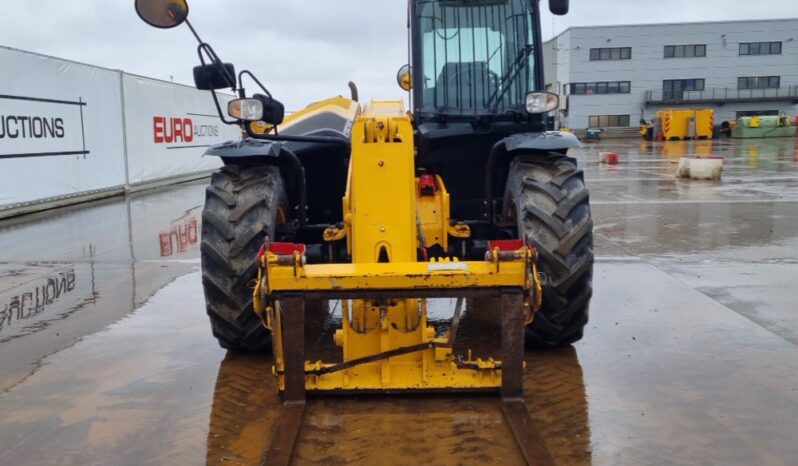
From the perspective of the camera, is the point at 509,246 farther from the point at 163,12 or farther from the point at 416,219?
the point at 163,12

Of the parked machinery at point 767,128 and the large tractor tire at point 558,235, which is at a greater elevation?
the parked machinery at point 767,128

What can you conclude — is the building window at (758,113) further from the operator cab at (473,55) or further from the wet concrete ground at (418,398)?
the operator cab at (473,55)

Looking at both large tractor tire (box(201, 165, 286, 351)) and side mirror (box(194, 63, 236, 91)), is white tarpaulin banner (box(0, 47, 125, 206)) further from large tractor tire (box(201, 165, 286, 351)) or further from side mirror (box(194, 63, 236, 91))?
side mirror (box(194, 63, 236, 91))

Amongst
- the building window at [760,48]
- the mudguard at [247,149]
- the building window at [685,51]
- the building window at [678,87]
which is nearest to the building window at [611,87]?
the building window at [678,87]

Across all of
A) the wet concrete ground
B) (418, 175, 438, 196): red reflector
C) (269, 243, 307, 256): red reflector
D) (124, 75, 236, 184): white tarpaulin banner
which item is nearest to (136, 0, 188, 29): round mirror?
(269, 243, 307, 256): red reflector

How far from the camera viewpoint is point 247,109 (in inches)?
153

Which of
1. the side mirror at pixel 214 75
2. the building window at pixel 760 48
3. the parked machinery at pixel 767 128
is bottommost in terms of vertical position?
the side mirror at pixel 214 75

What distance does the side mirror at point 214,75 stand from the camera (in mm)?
3656

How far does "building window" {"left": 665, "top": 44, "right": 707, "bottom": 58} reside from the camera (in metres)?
54.5


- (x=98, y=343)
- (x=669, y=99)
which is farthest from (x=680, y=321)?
(x=669, y=99)

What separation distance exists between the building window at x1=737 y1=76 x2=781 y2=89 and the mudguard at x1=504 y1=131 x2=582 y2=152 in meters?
57.5

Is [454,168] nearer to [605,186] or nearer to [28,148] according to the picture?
[28,148]

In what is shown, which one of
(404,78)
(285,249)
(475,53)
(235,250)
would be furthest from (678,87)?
(285,249)

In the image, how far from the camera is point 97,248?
934 centimetres
